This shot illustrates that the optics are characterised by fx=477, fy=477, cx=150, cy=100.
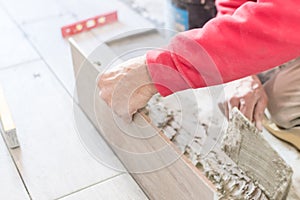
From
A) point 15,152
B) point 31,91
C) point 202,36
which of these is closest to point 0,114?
point 15,152

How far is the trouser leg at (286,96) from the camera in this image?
1284mm

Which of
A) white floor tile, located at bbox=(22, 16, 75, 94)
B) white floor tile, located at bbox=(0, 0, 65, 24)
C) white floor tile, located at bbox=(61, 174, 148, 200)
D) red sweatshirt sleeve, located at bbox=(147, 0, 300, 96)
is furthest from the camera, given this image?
white floor tile, located at bbox=(0, 0, 65, 24)

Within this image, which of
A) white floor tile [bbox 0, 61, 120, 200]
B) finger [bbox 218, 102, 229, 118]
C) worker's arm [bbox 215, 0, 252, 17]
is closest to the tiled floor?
white floor tile [bbox 0, 61, 120, 200]

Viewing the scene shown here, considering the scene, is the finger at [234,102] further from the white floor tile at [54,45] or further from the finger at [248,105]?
the white floor tile at [54,45]

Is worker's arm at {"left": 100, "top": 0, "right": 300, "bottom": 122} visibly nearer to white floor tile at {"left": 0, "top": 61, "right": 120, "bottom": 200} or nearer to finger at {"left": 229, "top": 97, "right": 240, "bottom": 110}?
finger at {"left": 229, "top": 97, "right": 240, "bottom": 110}

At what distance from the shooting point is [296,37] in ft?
3.20

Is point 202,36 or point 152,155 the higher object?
point 202,36

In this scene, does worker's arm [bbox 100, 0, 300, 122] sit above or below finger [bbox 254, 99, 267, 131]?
above

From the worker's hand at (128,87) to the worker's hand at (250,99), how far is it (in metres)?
0.30

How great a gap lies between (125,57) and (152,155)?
46 cm

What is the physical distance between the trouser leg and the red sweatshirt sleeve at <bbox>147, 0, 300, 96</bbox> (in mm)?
267

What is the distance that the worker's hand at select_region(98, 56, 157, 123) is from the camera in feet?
3.67

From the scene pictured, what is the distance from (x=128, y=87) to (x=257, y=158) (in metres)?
0.34

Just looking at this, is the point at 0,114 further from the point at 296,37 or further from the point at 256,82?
the point at 296,37
